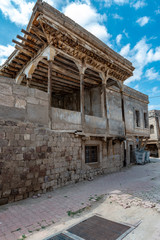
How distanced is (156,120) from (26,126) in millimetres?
20952

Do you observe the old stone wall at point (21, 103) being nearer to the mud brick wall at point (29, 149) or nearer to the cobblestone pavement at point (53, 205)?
the mud brick wall at point (29, 149)

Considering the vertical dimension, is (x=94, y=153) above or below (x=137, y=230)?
above

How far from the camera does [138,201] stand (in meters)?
4.41

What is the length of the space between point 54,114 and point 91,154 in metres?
3.24

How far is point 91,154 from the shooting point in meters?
8.21

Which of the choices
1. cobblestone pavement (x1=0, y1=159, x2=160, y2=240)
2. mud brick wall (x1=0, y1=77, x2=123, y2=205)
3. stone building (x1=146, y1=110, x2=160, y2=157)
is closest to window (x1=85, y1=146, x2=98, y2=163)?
mud brick wall (x1=0, y1=77, x2=123, y2=205)

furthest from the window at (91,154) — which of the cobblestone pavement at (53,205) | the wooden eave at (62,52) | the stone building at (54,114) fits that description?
the wooden eave at (62,52)

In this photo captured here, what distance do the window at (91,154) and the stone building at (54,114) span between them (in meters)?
0.05

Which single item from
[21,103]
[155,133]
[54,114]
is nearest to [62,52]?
[54,114]

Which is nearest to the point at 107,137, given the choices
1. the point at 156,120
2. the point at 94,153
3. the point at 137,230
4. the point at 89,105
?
the point at 94,153

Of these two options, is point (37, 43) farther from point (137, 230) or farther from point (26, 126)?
point (137, 230)

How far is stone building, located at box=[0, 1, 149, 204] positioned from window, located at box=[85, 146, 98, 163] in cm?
5

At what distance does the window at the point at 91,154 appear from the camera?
7.97m

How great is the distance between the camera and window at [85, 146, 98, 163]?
26.2ft
